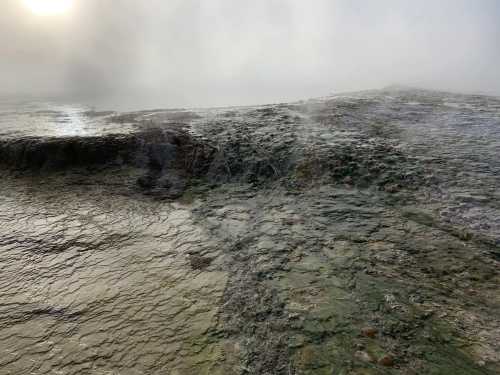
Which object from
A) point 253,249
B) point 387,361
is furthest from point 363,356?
point 253,249

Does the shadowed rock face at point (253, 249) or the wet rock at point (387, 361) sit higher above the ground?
the shadowed rock face at point (253, 249)

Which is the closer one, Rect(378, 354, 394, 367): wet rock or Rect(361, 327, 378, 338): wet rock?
Rect(378, 354, 394, 367): wet rock

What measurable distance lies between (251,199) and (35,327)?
160 cm

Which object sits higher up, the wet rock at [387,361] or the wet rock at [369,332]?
the wet rock at [369,332]

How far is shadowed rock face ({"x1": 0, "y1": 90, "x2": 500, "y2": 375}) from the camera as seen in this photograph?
4.68 feet

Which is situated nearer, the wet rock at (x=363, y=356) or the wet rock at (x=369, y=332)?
the wet rock at (x=363, y=356)

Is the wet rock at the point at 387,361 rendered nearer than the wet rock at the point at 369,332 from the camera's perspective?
Yes

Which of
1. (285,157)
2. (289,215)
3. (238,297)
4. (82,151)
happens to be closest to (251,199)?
(289,215)

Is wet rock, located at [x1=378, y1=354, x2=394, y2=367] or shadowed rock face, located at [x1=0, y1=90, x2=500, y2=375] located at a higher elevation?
shadowed rock face, located at [x1=0, y1=90, x2=500, y2=375]

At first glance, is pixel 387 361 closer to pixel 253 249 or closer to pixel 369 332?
pixel 369 332

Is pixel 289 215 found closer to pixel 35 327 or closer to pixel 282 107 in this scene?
pixel 35 327

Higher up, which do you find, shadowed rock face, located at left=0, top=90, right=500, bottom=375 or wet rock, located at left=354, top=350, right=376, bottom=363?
shadowed rock face, located at left=0, top=90, right=500, bottom=375

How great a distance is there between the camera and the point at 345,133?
352cm

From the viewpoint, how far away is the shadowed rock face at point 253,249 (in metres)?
1.43
